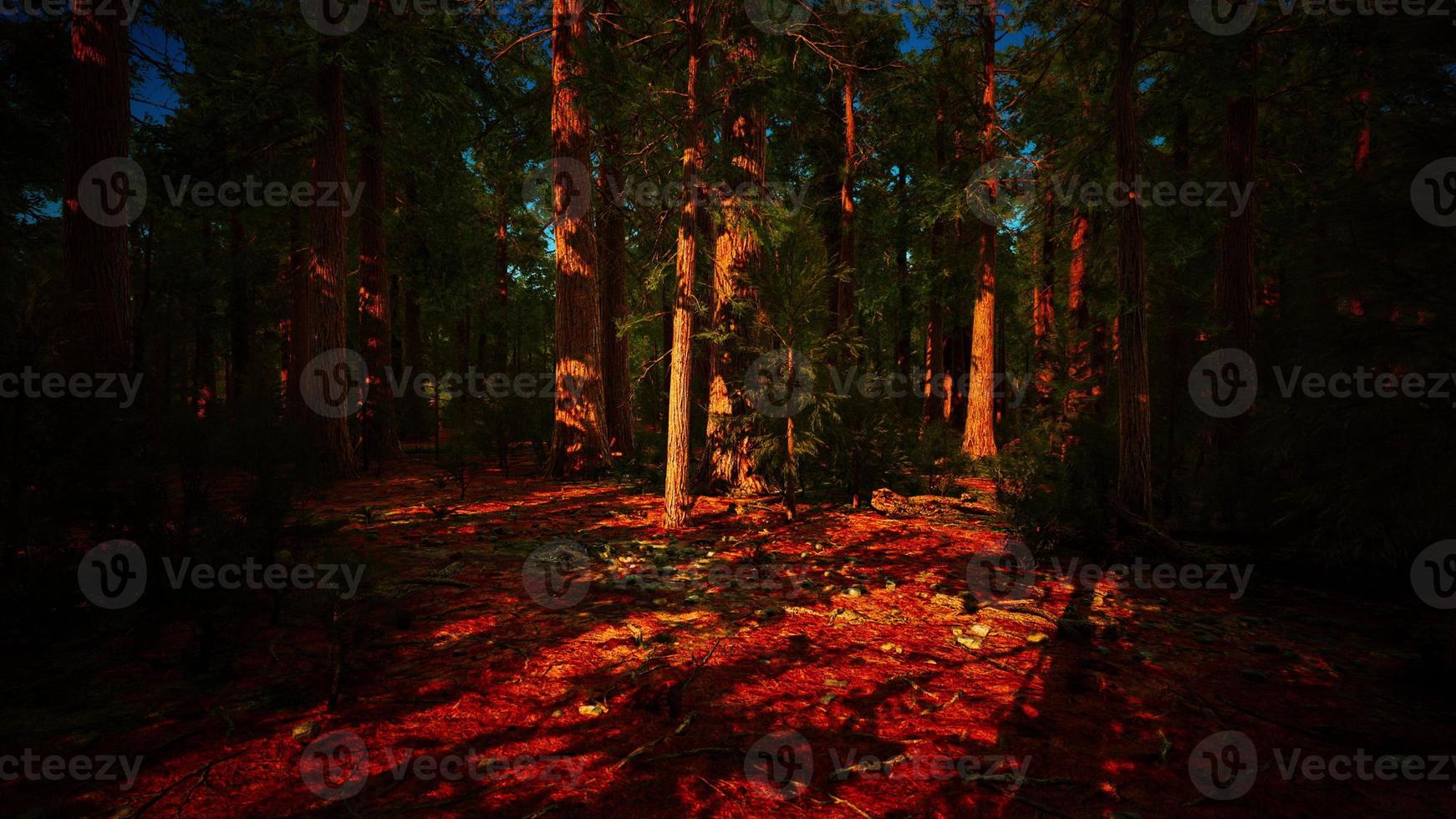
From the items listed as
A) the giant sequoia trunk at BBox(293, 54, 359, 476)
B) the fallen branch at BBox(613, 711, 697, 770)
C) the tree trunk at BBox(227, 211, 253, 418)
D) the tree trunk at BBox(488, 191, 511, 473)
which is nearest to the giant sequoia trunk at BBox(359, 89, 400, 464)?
the giant sequoia trunk at BBox(293, 54, 359, 476)

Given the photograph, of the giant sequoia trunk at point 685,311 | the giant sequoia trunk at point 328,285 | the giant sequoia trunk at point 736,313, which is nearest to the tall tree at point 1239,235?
the giant sequoia trunk at point 736,313

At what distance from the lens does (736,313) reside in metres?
8.19

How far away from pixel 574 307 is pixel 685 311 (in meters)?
4.48

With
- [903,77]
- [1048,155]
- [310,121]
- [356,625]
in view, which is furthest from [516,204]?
[356,625]

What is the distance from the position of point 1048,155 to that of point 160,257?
23170mm

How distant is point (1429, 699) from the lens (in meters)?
3.42

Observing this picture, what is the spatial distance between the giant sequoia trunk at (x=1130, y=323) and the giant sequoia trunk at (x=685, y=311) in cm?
565

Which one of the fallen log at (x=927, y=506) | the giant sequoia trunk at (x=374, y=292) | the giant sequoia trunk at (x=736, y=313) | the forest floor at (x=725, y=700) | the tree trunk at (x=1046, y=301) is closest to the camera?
the forest floor at (x=725, y=700)

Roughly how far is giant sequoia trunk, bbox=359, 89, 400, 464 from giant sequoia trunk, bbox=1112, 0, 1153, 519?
13.7 m

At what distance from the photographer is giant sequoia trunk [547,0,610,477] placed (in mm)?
9945

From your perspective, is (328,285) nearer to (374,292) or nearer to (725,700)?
(374,292)

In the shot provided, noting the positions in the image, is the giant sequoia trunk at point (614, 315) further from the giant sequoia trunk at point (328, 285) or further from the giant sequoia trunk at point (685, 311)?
the giant sequoia trunk at point (685, 311)

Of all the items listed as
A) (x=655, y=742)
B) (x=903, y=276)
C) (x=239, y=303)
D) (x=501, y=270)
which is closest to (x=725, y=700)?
(x=655, y=742)

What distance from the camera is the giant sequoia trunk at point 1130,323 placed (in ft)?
22.1
